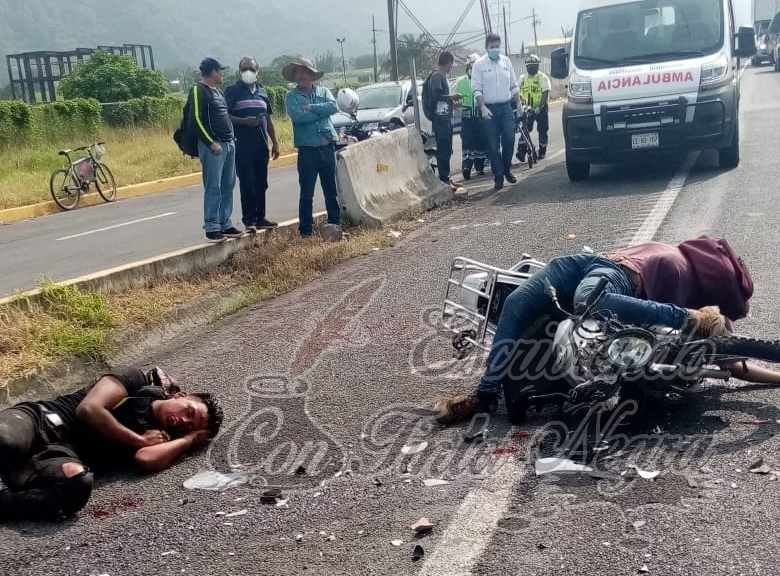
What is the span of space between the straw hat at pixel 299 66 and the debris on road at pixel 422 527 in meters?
6.52

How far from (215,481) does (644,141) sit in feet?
30.3

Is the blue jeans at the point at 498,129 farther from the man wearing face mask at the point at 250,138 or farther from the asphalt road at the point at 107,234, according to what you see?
the man wearing face mask at the point at 250,138

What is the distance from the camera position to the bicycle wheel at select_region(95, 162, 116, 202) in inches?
714

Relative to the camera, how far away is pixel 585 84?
12.4m

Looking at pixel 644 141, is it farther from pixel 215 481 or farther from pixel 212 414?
pixel 215 481

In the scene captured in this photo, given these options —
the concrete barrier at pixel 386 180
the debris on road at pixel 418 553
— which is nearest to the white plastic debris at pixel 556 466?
the debris on road at pixel 418 553

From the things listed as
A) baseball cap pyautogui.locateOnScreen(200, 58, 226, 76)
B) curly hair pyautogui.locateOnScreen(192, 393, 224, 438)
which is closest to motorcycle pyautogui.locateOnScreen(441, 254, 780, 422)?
curly hair pyautogui.locateOnScreen(192, 393, 224, 438)

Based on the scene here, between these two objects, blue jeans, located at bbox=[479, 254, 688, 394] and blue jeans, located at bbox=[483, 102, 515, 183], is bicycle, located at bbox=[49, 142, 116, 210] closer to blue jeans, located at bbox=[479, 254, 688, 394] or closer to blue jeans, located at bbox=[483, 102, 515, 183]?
blue jeans, located at bbox=[483, 102, 515, 183]

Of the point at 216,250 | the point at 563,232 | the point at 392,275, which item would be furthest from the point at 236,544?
the point at 563,232

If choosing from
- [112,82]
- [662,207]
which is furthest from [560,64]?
[112,82]

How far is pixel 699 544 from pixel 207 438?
96.8 inches

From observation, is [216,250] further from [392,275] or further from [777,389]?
[777,389]

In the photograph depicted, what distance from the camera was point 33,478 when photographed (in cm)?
404

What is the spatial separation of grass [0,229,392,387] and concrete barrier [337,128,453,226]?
3.79ft
